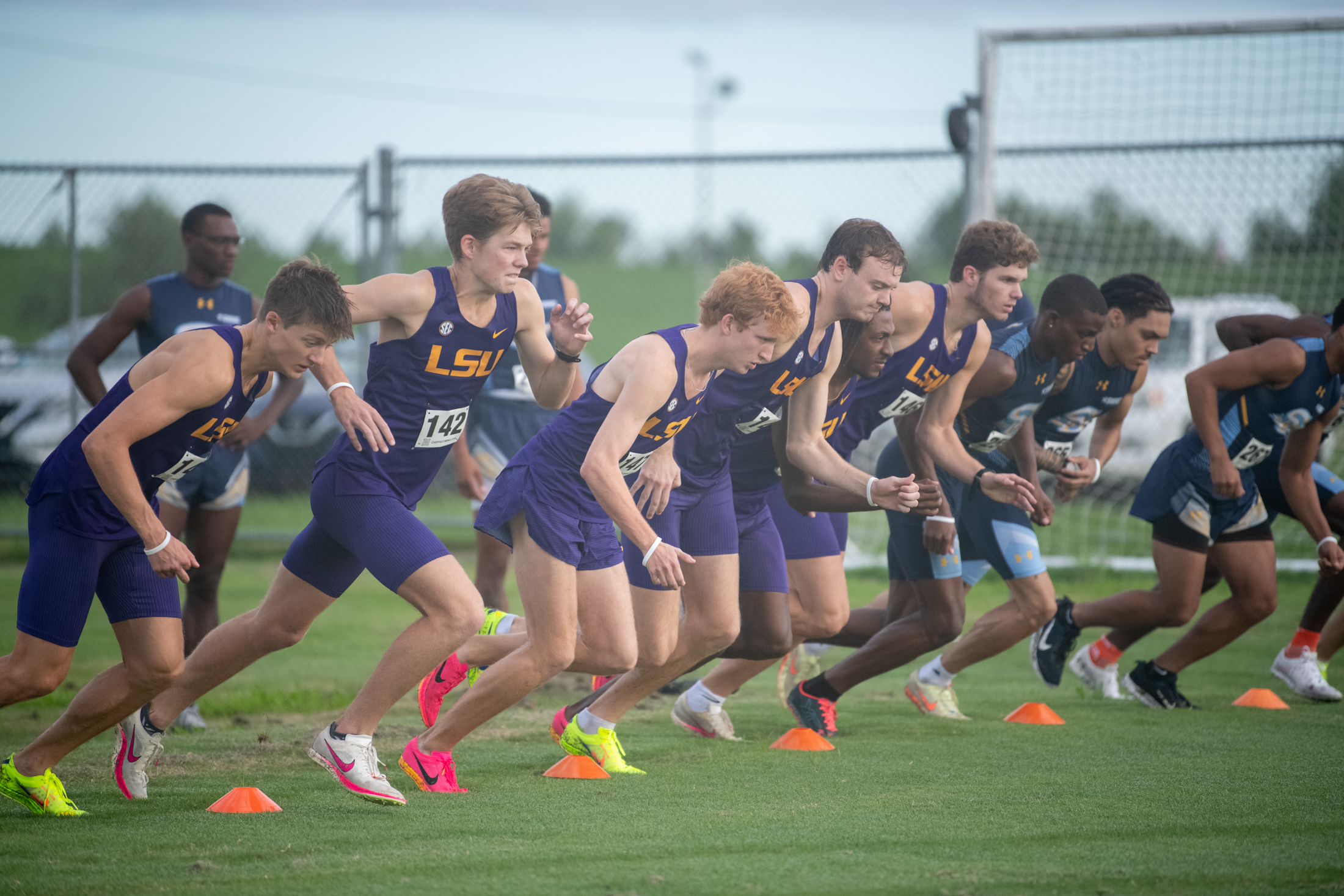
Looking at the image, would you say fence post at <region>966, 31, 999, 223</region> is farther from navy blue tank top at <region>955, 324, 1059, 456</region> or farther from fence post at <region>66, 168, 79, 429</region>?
fence post at <region>66, 168, 79, 429</region>

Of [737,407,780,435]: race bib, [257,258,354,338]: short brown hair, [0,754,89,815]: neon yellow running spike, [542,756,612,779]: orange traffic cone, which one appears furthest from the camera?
[737,407,780,435]: race bib

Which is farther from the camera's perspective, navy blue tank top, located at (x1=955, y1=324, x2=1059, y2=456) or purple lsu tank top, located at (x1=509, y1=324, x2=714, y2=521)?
navy blue tank top, located at (x1=955, y1=324, x2=1059, y2=456)

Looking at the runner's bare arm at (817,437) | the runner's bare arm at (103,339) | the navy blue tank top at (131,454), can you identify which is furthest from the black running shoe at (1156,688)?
the runner's bare arm at (103,339)

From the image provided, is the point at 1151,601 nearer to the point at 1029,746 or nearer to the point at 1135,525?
the point at 1029,746

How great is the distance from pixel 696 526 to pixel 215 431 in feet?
6.17

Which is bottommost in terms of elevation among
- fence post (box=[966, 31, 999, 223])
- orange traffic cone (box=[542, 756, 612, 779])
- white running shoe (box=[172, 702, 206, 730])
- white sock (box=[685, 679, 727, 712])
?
white running shoe (box=[172, 702, 206, 730])

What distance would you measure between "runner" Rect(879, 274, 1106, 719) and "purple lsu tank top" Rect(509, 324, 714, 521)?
1.56m

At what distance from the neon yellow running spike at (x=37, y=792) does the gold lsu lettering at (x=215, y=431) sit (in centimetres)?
122

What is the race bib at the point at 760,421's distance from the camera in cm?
493

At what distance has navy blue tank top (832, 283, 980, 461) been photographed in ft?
17.7

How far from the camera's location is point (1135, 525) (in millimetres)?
11914

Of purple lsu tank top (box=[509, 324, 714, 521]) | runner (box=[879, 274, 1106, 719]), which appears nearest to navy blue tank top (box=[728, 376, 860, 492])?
runner (box=[879, 274, 1106, 719])

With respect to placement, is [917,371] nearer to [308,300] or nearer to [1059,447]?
[1059,447]

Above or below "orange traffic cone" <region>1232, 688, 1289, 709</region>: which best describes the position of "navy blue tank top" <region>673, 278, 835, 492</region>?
above
